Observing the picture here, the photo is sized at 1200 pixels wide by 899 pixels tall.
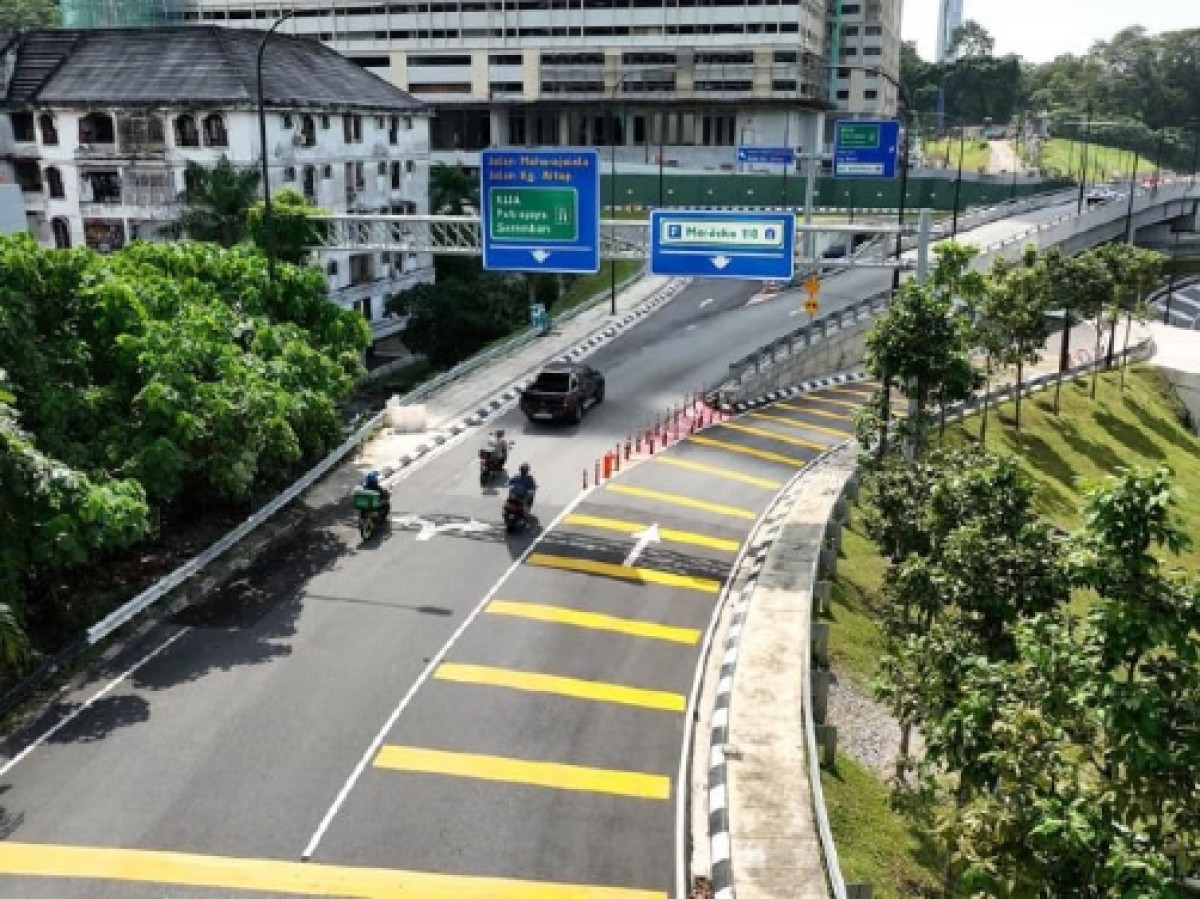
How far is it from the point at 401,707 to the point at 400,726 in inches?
25.8

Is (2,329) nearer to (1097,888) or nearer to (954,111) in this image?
(1097,888)

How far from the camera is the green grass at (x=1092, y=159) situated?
14775 centimetres

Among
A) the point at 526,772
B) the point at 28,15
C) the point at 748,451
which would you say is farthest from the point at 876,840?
the point at 28,15

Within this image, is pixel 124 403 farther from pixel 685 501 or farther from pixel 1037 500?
pixel 1037 500

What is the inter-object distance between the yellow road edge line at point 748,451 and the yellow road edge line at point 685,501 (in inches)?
199

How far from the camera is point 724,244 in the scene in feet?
102

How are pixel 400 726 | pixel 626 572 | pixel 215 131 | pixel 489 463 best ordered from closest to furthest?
pixel 400 726, pixel 626 572, pixel 489 463, pixel 215 131

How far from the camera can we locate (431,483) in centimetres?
3175

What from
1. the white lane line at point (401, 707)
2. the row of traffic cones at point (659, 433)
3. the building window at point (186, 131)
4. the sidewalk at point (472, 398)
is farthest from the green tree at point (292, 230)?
the building window at point (186, 131)

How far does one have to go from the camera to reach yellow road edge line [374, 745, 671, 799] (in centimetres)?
1723

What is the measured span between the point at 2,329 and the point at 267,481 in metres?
8.91

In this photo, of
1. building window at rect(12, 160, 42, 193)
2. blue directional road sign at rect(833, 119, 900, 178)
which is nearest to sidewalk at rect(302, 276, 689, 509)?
blue directional road sign at rect(833, 119, 900, 178)

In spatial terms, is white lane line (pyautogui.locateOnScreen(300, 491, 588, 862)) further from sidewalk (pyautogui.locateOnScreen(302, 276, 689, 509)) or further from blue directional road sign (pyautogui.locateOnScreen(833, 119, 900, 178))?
blue directional road sign (pyautogui.locateOnScreen(833, 119, 900, 178))

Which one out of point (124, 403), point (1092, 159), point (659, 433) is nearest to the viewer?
point (124, 403)
